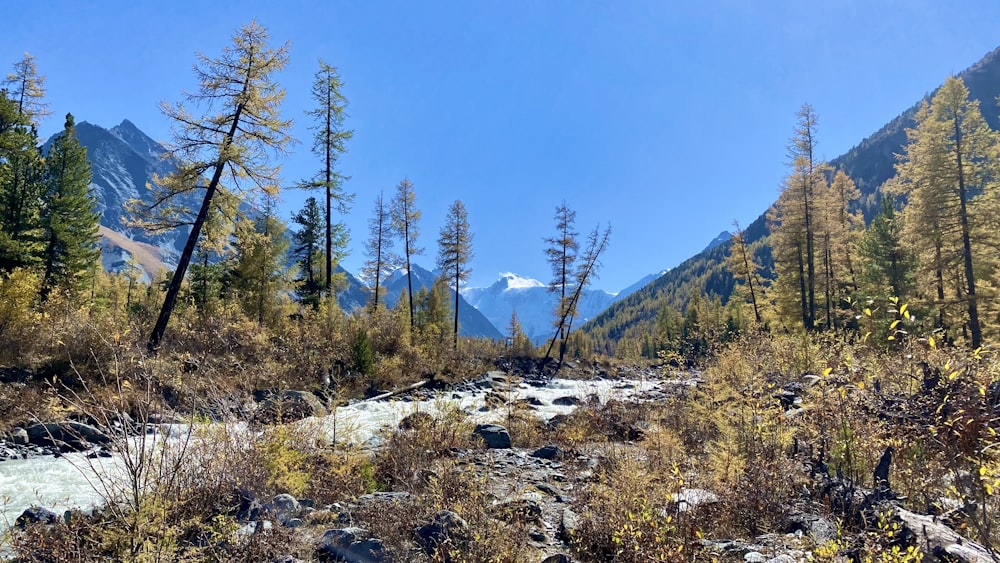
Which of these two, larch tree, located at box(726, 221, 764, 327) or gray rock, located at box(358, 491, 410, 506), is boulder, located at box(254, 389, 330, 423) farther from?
larch tree, located at box(726, 221, 764, 327)

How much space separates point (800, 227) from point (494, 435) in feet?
89.1

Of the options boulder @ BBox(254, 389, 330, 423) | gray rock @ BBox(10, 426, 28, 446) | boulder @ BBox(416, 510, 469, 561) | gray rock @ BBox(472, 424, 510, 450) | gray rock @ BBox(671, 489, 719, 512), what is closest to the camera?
boulder @ BBox(416, 510, 469, 561)

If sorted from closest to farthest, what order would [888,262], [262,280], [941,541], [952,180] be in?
[941,541] → [952,180] → [262,280] → [888,262]

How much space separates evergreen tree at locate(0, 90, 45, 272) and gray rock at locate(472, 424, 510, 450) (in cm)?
2521

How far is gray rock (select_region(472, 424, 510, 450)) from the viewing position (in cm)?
924

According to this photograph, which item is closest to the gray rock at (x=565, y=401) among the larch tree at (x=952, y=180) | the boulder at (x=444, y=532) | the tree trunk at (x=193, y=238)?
the boulder at (x=444, y=532)

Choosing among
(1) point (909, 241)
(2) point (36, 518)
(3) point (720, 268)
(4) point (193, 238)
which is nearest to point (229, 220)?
(4) point (193, 238)

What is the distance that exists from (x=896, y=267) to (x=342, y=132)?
31.4m

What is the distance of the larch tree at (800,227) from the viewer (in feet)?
87.7

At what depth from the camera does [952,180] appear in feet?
61.6

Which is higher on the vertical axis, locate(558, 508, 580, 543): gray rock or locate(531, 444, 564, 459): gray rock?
locate(558, 508, 580, 543): gray rock

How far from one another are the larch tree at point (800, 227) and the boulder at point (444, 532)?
2778cm

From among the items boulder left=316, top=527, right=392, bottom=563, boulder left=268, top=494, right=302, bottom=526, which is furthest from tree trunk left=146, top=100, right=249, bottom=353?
boulder left=316, top=527, right=392, bottom=563

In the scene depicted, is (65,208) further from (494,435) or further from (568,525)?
(568,525)
